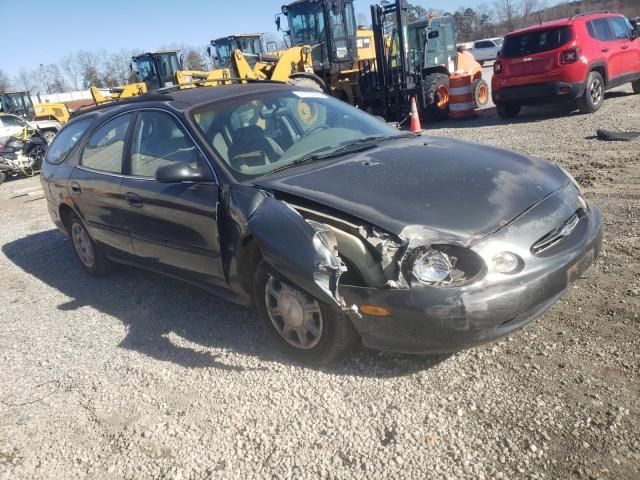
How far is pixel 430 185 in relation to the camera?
2982 millimetres

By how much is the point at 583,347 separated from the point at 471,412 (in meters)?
0.83

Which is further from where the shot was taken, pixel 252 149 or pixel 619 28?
pixel 619 28

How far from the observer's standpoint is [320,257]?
2.64 m

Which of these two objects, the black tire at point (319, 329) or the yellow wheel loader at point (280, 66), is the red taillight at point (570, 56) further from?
the black tire at point (319, 329)

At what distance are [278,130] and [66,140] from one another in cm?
289

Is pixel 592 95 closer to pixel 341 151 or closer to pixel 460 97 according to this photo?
pixel 460 97

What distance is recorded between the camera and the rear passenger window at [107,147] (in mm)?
4359

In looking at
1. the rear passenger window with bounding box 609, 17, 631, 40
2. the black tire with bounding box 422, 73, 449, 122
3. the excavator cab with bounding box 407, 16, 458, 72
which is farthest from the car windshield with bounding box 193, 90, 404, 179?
the excavator cab with bounding box 407, 16, 458, 72

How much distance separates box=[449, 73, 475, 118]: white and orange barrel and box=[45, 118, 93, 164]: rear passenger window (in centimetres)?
947

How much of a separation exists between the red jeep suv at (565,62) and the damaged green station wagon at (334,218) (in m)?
7.10

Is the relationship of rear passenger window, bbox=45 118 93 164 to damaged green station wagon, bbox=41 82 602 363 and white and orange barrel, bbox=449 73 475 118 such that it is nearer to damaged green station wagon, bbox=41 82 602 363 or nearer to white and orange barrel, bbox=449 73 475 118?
damaged green station wagon, bbox=41 82 602 363

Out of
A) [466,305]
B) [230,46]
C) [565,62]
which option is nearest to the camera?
[466,305]

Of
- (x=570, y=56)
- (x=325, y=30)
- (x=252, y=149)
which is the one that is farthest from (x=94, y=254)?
(x=325, y=30)

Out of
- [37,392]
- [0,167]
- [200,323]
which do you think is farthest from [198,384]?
[0,167]
